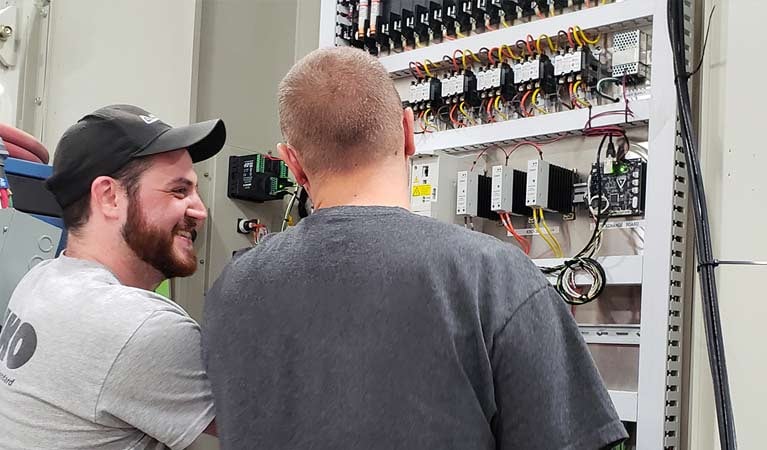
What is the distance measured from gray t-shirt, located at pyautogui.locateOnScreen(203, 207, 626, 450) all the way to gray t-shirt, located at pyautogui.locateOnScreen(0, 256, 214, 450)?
0.21 meters

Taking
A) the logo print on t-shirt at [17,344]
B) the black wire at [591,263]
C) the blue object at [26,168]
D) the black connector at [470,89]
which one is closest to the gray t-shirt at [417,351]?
the logo print on t-shirt at [17,344]

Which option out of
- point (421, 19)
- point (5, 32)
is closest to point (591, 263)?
point (421, 19)

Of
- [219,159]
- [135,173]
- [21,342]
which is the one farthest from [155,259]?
[219,159]

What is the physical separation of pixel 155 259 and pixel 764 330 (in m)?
1.06

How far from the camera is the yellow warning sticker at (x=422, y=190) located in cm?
213

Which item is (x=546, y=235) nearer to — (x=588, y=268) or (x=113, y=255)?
(x=588, y=268)

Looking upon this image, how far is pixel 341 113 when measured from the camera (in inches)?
43.8

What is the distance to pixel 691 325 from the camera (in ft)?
5.78

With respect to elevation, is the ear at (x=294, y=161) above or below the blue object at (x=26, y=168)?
below

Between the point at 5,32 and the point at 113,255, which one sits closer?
the point at 113,255

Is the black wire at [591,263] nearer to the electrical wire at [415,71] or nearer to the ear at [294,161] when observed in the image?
the electrical wire at [415,71]

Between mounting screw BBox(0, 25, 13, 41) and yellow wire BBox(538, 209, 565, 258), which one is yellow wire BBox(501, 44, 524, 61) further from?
mounting screw BBox(0, 25, 13, 41)

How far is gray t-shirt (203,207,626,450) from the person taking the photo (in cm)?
99

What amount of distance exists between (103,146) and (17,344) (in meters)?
0.38
